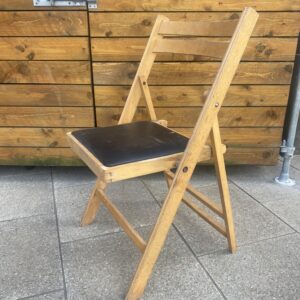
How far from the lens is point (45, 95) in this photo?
1.75m

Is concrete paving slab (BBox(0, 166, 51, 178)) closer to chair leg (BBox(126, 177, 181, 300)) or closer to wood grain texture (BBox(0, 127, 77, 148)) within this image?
wood grain texture (BBox(0, 127, 77, 148))

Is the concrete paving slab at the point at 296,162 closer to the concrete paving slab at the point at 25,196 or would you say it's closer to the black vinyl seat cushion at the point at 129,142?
the black vinyl seat cushion at the point at 129,142

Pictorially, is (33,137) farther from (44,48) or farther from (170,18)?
(170,18)

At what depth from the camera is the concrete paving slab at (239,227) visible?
4.40ft

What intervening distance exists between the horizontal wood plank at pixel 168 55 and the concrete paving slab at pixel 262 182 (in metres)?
0.73

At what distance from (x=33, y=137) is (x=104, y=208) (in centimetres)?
64

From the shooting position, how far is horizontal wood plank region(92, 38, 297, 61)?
1.62 metres

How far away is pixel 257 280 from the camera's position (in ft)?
3.68

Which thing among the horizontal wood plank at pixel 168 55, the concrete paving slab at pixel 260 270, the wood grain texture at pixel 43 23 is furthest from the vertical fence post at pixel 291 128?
the wood grain texture at pixel 43 23

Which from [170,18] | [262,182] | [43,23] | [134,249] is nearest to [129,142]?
[134,249]

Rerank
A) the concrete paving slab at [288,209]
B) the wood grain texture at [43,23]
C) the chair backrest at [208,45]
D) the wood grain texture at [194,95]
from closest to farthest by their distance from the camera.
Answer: the chair backrest at [208,45]
the concrete paving slab at [288,209]
the wood grain texture at [43,23]
the wood grain texture at [194,95]

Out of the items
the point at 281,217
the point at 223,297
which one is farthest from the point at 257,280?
the point at 281,217

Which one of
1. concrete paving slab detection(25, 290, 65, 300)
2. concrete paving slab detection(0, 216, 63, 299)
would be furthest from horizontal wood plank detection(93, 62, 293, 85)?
concrete paving slab detection(25, 290, 65, 300)

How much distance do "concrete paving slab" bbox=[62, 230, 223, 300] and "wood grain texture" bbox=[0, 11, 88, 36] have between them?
107 centimetres
